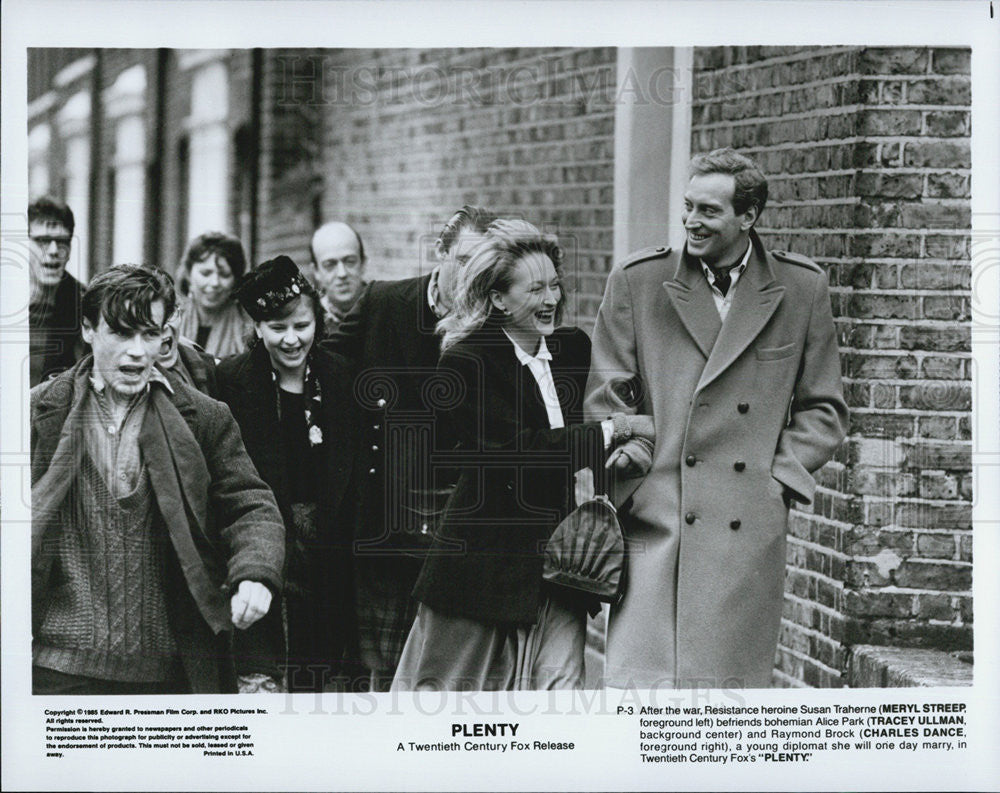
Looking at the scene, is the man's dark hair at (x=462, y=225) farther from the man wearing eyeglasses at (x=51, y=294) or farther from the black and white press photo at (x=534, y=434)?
the man wearing eyeglasses at (x=51, y=294)

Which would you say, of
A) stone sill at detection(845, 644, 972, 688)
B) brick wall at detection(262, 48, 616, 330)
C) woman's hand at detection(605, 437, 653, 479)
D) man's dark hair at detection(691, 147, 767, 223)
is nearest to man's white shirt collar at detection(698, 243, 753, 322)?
man's dark hair at detection(691, 147, 767, 223)

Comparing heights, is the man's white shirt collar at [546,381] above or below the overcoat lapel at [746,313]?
below

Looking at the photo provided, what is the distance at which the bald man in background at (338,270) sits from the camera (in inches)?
236

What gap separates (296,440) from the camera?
5883mm

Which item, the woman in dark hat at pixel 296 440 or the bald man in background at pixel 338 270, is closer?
the woman in dark hat at pixel 296 440

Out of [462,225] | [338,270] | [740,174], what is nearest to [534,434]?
[462,225]

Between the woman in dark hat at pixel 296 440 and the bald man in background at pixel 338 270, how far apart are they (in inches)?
4.9

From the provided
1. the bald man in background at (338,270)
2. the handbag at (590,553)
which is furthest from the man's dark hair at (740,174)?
the bald man in background at (338,270)

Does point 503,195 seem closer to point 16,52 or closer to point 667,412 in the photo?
point 667,412

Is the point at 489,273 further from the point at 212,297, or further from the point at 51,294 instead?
the point at 51,294

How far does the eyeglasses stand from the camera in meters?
5.95

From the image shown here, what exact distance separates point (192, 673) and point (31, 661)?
62 centimetres

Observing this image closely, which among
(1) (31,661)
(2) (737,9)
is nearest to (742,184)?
(2) (737,9)

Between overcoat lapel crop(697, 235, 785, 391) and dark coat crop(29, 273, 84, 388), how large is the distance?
7.51 feet
